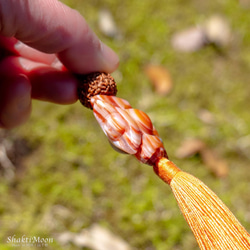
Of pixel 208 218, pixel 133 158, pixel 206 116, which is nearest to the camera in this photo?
pixel 208 218

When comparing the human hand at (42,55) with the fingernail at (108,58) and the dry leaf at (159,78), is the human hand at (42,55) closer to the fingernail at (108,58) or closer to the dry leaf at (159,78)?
the fingernail at (108,58)

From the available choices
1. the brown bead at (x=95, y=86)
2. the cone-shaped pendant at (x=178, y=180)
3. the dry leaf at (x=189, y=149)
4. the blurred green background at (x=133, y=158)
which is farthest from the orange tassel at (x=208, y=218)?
the dry leaf at (x=189, y=149)

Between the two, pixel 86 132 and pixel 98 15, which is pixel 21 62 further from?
pixel 98 15

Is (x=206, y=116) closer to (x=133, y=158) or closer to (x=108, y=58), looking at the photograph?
(x=133, y=158)

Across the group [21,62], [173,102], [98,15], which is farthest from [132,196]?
[98,15]

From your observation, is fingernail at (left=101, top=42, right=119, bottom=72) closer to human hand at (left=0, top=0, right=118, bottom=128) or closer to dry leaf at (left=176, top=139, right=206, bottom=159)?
human hand at (left=0, top=0, right=118, bottom=128)

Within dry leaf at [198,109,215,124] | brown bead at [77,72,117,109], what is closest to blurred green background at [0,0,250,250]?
dry leaf at [198,109,215,124]

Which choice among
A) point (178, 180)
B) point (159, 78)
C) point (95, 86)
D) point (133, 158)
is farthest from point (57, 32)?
point (159, 78)
